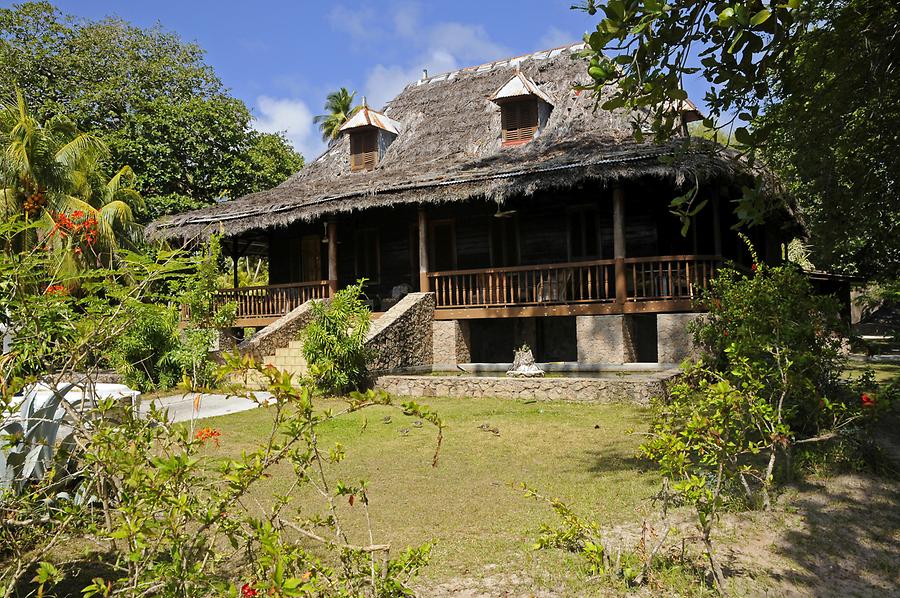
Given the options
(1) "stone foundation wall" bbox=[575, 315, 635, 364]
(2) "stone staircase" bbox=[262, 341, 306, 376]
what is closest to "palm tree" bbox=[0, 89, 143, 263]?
(2) "stone staircase" bbox=[262, 341, 306, 376]

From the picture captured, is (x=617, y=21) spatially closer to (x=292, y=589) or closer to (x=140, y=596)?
(x=292, y=589)

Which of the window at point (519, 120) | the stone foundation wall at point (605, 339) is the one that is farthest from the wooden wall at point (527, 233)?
the stone foundation wall at point (605, 339)

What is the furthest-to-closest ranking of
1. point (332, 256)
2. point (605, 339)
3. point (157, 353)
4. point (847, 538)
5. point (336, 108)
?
point (336, 108) < point (332, 256) < point (157, 353) < point (605, 339) < point (847, 538)

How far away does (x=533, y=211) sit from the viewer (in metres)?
16.1

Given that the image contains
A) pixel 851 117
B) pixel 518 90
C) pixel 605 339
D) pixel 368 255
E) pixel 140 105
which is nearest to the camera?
pixel 851 117

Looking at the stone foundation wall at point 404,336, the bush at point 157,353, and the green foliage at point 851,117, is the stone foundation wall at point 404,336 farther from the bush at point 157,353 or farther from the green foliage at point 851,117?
the green foliage at point 851,117

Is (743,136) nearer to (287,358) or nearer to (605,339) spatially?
(605,339)

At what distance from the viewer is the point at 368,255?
60.5 feet

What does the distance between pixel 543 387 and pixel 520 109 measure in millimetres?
8472

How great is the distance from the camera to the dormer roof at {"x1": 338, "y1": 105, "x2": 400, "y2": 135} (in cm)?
1889

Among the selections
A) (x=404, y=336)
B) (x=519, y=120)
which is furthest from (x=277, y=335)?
(x=519, y=120)

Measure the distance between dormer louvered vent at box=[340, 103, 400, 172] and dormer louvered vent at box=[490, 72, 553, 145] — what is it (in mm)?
4129

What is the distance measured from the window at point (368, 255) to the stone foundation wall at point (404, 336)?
13.3 feet

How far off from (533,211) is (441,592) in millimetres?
13324
